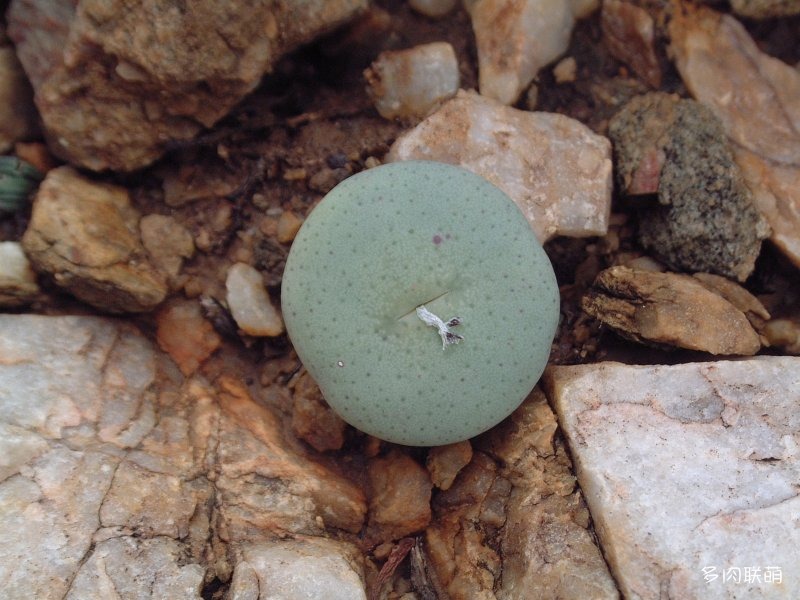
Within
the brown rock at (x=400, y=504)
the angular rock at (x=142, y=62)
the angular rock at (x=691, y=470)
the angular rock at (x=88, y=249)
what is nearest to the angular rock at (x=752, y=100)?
the angular rock at (x=691, y=470)

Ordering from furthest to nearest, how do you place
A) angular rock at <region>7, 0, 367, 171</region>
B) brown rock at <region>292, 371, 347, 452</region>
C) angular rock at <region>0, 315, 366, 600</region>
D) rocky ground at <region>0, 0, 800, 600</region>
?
brown rock at <region>292, 371, 347, 452</region> → angular rock at <region>7, 0, 367, 171</region> → rocky ground at <region>0, 0, 800, 600</region> → angular rock at <region>0, 315, 366, 600</region>

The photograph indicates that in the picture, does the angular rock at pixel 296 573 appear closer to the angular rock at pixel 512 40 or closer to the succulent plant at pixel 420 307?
the succulent plant at pixel 420 307

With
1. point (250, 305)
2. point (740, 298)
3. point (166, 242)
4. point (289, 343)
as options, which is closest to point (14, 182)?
point (166, 242)

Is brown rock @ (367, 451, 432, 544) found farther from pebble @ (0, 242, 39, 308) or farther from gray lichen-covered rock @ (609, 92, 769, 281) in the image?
pebble @ (0, 242, 39, 308)

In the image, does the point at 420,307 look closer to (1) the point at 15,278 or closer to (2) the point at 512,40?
(2) the point at 512,40

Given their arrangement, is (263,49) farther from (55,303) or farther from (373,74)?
(55,303)

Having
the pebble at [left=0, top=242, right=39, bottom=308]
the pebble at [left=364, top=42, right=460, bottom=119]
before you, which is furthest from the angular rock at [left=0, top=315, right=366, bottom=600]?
the pebble at [left=364, top=42, right=460, bottom=119]
